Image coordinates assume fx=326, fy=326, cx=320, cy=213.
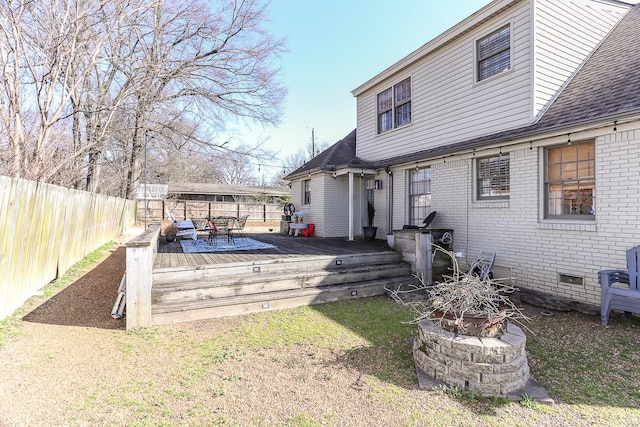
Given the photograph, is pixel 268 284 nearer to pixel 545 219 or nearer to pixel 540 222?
pixel 540 222

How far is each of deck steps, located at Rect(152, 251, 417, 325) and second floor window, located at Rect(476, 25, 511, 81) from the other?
4.85 metres

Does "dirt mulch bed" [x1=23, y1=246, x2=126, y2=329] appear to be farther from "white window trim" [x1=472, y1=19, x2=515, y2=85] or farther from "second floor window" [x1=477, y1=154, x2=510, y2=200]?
"white window trim" [x1=472, y1=19, x2=515, y2=85]

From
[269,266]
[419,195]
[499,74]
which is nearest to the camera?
[269,266]

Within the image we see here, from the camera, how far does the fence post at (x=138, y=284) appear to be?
4527 mm

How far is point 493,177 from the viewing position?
23.2 feet

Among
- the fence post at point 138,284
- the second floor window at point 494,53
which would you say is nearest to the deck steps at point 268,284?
the fence post at point 138,284

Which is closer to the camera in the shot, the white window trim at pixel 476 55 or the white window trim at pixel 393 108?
the white window trim at pixel 476 55

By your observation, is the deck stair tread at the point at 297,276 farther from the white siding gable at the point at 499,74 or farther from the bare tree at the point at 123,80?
the bare tree at the point at 123,80

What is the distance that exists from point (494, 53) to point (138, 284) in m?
8.42

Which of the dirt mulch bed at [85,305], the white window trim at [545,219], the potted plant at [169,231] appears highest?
the white window trim at [545,219]

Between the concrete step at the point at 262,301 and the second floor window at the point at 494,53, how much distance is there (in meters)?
5.24

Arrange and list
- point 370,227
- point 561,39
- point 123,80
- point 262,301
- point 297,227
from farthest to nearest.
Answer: point 123,80 → point 297,227 → point 370,227 → point 561,39 → point 262,301

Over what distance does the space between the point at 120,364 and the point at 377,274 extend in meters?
4.61

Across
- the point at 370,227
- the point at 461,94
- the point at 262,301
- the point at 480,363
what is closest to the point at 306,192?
the point at 370,227
